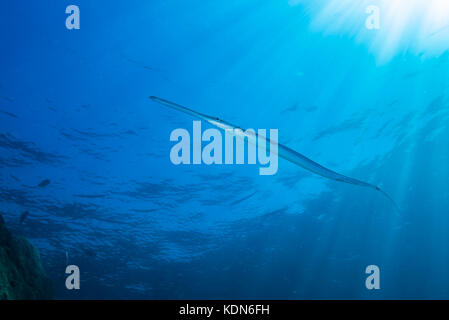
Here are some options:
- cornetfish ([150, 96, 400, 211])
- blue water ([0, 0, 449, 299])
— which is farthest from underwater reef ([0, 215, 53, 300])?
cornetfish ([150, 96, 400, 211])

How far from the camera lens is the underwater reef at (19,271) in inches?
281

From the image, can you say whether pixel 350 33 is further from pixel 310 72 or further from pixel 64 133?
pixel 64 133

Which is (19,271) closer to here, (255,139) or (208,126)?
(255,139)

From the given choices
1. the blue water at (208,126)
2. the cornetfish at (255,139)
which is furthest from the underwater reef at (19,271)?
the cornetfish at (255,139)

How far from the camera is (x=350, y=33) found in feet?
37.3

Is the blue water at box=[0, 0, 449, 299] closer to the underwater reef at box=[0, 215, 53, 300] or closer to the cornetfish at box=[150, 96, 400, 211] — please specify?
the underwater reef at box=[0, 215, 53, 300]

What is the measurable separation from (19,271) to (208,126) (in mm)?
9131

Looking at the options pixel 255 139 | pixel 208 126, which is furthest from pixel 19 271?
pixel 208 126

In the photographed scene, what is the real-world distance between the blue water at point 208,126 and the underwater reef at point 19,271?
18.9 feet

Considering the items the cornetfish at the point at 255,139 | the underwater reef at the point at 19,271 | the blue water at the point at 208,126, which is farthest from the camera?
the blue water at the point at 208,126

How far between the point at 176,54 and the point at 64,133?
7322mm

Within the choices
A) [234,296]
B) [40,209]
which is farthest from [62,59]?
[234,296]

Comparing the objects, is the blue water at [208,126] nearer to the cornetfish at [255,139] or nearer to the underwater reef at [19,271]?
the underwater reef at [19,271]

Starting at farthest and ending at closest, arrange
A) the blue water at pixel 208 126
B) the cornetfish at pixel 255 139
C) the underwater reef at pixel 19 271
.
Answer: the blue water at pixel 208 126 → the underwater reef at pixel 19 271 → the cornetfish at pixel 255 139
